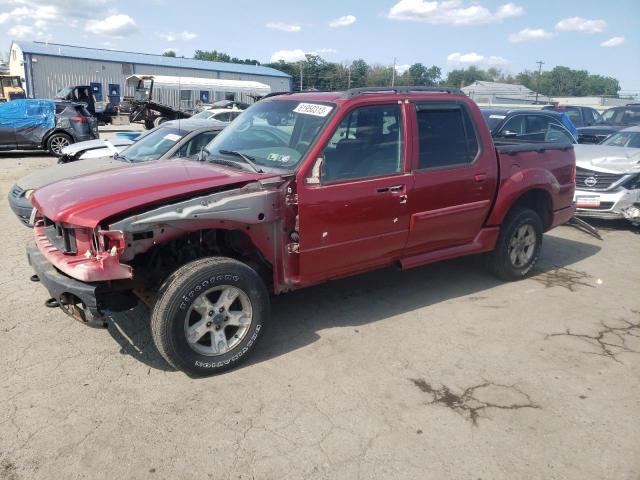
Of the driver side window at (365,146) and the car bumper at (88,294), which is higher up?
the driver side window at (365,146)

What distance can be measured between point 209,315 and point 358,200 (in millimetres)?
1438

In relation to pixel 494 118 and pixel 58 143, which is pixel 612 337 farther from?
pixel 58 143

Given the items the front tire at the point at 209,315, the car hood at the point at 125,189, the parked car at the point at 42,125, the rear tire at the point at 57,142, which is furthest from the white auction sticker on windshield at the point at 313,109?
the rear tire at the point at 57,142

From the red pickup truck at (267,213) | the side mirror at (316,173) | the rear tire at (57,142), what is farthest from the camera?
the rear tire at (57,142)

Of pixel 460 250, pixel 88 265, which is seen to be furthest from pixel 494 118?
pixel 88 265

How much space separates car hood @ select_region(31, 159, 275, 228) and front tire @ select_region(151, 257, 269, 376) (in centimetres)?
53

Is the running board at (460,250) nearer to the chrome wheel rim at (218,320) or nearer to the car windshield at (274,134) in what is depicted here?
the car windshield at (274,134)

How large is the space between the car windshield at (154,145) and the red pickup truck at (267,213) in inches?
91.4

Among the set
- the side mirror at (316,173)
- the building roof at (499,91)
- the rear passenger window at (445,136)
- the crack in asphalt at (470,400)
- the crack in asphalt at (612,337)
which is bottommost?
the crack in asphalt at (470,400)

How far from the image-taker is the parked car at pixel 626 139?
31.5 ft

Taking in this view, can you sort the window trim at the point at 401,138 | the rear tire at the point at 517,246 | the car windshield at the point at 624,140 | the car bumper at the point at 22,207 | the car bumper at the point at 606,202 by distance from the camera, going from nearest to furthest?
the window trim at the point at 401,138, the rear tire at the point at 517,246, the car bumper at the point at 22,207, the car bumper at the point at 606,202, the car windshield at the point at 624,140

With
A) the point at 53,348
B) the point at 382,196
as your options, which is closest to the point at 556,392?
the point at 382,196

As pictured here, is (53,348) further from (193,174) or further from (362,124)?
(362,124)

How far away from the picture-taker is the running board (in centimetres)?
466
